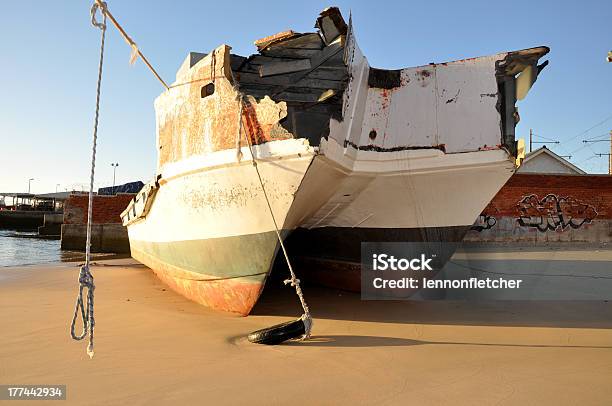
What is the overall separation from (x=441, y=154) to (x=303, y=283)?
3.23 metres

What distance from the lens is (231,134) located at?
4207 mm

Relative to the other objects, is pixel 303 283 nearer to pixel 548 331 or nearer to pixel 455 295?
pixel 455 295

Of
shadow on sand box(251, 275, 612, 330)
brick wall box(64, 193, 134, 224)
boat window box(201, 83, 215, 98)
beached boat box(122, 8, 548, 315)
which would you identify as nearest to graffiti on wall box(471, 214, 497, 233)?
shadow on sand box(251, 275, 612, 330)

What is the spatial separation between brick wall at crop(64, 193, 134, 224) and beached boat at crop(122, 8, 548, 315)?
1250 cm

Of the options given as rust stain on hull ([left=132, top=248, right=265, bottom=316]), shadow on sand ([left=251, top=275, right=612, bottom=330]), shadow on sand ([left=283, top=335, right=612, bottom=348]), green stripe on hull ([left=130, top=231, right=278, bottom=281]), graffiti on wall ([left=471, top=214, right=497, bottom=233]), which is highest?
graffiti on wall ([left=471, top=214, right=497, bottom=233])

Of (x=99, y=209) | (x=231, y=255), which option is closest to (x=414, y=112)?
(x=231, y=255)

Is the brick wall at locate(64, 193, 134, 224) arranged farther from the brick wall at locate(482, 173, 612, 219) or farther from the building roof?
the building roof

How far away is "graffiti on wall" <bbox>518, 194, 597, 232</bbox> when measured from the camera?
16.5 meters

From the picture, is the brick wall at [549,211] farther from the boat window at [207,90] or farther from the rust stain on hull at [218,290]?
the boat window at [207,90]

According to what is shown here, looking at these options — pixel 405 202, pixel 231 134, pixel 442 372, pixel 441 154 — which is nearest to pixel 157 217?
pixel 231 134

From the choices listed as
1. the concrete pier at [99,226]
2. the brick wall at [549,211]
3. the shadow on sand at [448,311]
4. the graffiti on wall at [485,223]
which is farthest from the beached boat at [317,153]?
the concrete pier at [99,226]

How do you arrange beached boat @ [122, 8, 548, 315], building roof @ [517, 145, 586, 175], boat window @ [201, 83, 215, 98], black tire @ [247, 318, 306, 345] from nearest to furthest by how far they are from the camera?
black tire @ [247, 318, 306, 345] < beached boat @ [122, 8, 548, 315] < boat window @ [201, 83, 215, 98] < building roof @ [517, 145, 586, 175]

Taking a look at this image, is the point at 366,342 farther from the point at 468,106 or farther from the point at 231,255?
the point at 468,106

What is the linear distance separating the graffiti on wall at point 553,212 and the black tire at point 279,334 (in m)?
15.4
